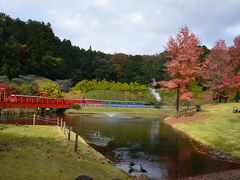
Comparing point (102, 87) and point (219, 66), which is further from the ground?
point (219, 66)

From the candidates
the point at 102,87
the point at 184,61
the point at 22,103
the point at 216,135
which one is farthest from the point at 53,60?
the point at 216,135

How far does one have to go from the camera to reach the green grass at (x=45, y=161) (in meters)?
9.87

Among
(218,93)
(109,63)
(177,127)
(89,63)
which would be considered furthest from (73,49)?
(177,127)

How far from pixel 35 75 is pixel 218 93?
6494 cm

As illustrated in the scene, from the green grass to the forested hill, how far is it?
61.1m

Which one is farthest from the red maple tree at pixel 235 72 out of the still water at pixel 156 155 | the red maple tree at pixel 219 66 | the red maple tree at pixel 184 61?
the still water at pixel 156 155

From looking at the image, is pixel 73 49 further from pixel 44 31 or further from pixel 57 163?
pixel 57 163

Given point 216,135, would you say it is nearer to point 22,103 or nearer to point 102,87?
point 22,103

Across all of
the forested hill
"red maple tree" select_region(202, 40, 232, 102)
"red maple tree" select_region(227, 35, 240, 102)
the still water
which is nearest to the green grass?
the still water

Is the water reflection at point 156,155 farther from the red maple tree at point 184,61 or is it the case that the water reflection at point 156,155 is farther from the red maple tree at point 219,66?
the red maple tree at point 219,66

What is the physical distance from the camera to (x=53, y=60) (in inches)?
3430

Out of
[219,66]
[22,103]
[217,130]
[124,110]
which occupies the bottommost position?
[217,130]

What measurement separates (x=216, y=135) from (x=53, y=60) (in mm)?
76217

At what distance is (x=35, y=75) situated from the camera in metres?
81.0
